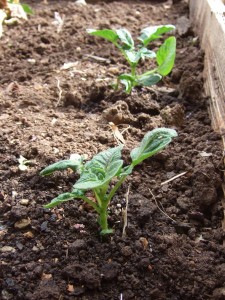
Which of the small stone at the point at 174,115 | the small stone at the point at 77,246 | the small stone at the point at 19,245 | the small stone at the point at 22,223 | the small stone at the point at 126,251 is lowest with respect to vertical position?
the small stone at the point at 19,245

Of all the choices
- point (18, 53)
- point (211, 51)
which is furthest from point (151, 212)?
point (18, 53)

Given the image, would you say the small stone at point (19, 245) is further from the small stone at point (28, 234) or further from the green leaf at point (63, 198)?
the green leaf at point (63, 198)

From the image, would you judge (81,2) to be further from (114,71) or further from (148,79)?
(148,79)

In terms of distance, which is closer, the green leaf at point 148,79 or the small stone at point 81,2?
the green leaf at point 148,79

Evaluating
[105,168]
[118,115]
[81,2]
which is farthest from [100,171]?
[81,2]

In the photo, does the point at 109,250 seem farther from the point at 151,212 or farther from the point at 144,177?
the point at 144,177

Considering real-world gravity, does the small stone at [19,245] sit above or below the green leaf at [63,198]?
below

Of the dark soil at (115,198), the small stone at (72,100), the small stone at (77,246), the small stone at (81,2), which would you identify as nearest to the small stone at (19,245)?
the dark soil at (115,198)

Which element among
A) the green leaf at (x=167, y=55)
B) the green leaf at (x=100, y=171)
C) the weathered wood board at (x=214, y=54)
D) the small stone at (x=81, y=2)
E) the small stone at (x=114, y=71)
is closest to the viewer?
the green leaf at (x=100, y=171)
